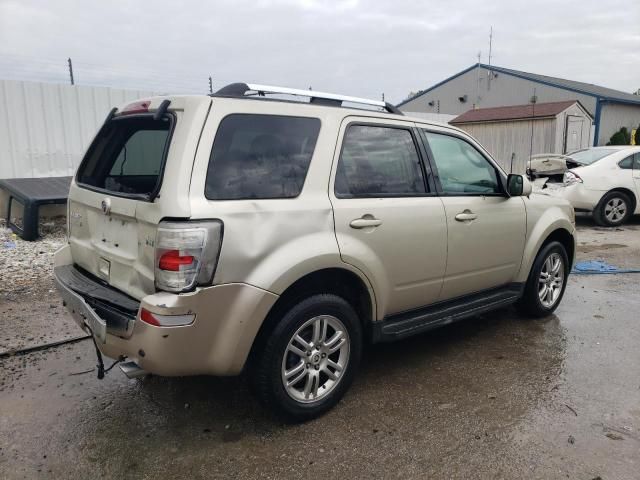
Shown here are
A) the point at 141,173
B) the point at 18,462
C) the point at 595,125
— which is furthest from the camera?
the point at 595,125

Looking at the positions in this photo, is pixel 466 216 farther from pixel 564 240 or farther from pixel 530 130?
pixel 530 130

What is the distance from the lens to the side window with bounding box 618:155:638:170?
10.0 meters

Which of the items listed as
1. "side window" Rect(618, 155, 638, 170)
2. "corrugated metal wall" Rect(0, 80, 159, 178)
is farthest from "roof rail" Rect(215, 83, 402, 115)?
"side window" Rect(618, 155, 638, 170)

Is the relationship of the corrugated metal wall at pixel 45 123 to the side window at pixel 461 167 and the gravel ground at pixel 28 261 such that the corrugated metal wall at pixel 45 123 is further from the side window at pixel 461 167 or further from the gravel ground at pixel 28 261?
the side window at pixel 461 167

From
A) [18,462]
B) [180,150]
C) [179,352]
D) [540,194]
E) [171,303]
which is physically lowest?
[18,462]

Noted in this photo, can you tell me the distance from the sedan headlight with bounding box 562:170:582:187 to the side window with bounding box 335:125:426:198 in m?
7.48

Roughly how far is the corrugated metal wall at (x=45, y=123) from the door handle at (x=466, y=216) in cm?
661

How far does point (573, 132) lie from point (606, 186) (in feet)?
32.5

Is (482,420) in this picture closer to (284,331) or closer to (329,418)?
(329,418)

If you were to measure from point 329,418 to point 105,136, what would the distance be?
2.39 metres

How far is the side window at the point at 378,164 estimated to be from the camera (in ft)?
10.6

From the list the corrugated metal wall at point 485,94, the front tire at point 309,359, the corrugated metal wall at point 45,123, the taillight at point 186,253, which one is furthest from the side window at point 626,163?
the corrugated metal wall at point 485,94

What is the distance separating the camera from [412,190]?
3.58 metres

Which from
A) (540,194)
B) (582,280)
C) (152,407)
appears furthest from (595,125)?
(152,407)
